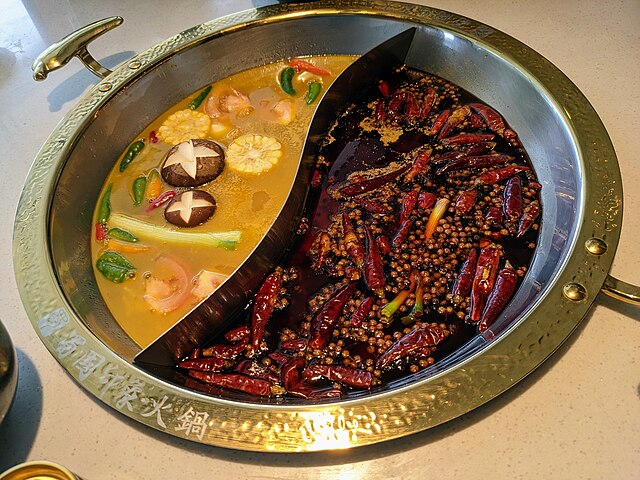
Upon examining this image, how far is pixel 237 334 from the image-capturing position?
1.55 meters

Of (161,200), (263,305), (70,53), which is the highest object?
(70,53)

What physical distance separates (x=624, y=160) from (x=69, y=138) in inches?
75.6

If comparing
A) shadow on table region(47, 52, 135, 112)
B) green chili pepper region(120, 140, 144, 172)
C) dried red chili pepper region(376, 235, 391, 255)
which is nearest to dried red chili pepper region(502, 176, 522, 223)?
dried red chili pepper region(376, 235, 391, 255)

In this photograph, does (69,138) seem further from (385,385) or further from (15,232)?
(385,385)

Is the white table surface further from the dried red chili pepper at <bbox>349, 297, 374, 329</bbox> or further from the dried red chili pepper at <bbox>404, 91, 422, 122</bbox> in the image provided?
the dried red chili pepper at <bbox>404, 91, 422, 122</bbox>

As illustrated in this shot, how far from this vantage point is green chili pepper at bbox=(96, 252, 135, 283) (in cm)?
177

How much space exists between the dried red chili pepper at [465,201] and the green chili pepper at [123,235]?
43.8 inches

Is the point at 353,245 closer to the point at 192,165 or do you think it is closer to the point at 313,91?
the point at 192,165

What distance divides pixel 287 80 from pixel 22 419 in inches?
64.3

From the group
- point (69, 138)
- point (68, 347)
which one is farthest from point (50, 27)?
point (68, 347)

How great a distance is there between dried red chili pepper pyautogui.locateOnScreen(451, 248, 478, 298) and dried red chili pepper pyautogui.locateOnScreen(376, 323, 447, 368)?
0.46ft

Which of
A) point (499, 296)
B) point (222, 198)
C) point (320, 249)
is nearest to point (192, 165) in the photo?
point (222, 198)

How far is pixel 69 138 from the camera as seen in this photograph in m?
1.94

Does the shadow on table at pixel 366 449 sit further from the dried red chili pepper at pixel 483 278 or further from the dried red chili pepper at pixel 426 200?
the dried red chili pepper at pixel 426 200
